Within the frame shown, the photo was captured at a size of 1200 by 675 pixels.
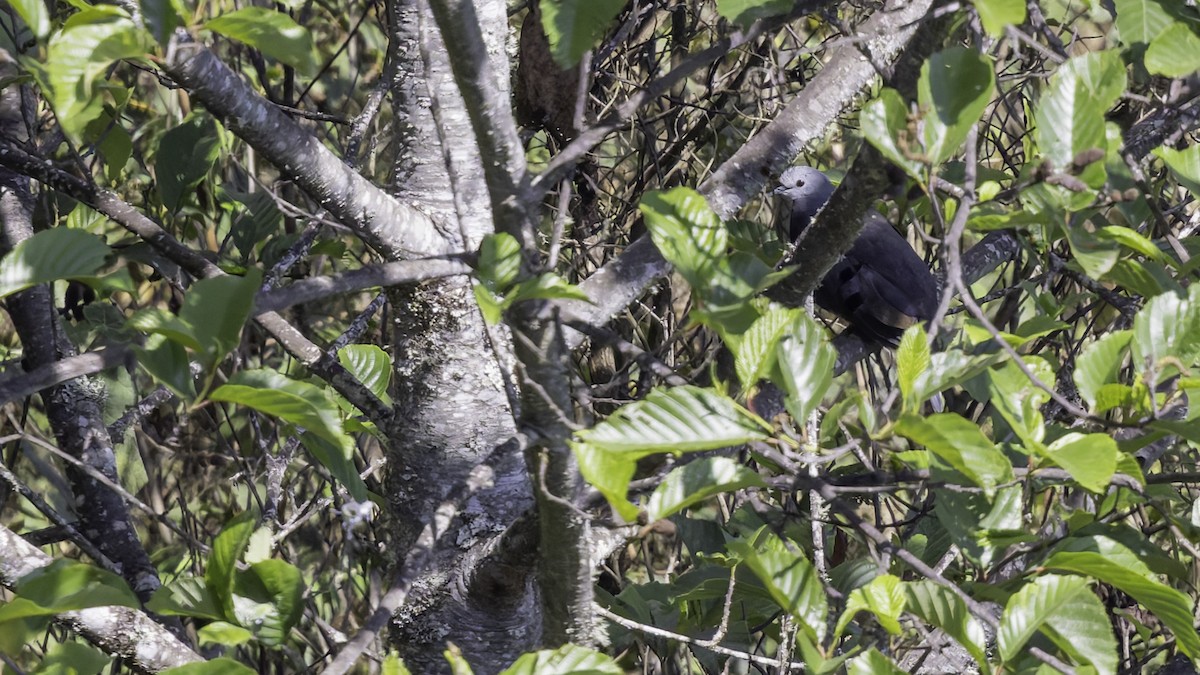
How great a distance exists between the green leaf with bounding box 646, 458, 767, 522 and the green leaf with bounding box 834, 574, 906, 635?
0.16m

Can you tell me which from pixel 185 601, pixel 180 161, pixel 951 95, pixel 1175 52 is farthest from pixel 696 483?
pixel 180 161

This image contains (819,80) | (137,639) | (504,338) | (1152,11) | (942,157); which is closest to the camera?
(942,157)

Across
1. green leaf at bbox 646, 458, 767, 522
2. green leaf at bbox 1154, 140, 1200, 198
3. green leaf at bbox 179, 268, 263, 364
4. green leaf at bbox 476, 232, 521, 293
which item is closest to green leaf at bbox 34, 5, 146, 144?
green leaf at bbox 179, 268, 263, 364

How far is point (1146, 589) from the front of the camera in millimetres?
982

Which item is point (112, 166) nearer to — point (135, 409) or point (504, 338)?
point (135, 409)

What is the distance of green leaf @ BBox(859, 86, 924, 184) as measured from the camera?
0.92 m

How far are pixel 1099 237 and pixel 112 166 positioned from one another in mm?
1415

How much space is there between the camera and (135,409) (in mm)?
1787

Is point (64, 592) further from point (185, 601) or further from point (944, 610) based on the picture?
point (944, 610)

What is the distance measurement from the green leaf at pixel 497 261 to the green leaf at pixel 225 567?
346mm

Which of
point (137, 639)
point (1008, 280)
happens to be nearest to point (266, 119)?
point (137, 639)

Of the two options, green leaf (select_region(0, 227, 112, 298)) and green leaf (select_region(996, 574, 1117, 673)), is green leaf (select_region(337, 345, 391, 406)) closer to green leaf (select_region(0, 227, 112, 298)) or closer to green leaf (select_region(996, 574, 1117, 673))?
green leaf (select_region(0, 227, 112, 298))

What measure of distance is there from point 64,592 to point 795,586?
716 mm

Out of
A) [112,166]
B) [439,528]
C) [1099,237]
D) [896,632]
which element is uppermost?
[112,166]
